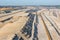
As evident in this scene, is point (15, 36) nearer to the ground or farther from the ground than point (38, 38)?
farther from the ground

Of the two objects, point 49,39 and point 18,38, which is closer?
point 18,38

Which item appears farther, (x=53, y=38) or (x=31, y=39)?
(x=53, y=38)

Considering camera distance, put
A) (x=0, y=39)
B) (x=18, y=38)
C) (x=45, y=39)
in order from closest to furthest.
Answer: (x=0, y=39) < (x=18, y=38) < (x=45, y=39)

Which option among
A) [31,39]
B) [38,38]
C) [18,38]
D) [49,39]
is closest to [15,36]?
[18,38]

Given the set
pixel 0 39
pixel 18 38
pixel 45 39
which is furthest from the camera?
pixel 45 39

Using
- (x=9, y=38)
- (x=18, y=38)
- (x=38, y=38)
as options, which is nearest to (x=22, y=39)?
(x=18, y=38)

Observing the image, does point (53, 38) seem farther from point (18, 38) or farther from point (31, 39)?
point (18, 38)

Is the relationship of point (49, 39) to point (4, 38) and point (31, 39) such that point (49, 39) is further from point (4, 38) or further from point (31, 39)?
point (4, 38)

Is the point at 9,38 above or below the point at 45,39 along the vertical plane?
above
